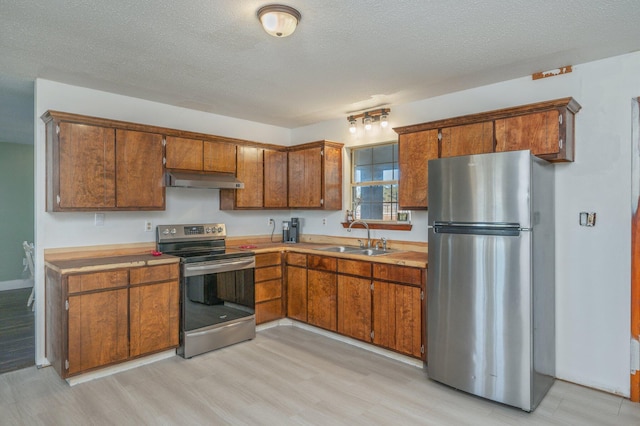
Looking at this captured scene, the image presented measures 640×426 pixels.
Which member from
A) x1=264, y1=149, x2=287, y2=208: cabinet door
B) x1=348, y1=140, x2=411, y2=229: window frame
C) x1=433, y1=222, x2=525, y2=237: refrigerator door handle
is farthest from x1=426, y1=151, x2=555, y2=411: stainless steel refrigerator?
x1=264, y1=149, x2=287, y2=208: cabinet door

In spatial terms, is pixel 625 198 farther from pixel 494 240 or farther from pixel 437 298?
pixel 437 298

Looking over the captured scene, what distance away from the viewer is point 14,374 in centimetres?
→ 318

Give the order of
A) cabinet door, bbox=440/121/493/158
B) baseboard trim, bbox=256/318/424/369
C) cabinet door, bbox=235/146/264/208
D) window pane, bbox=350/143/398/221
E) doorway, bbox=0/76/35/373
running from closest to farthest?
cabinet door, bbox=440/121/493/158, baseboard trim, bbox=256/318/424/369, window pane, bbox=350/143/398/221, cabinet door, bbox=235/146/264/208, doorway, bbox=0/76/35/373

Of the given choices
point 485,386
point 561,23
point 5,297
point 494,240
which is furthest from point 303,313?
point 5,297

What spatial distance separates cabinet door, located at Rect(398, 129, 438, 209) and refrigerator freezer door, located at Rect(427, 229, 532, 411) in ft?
2.28

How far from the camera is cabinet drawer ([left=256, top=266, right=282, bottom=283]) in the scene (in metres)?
4.24

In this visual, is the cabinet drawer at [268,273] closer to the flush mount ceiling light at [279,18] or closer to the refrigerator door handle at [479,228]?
the refrigerator door handle at [479,228]

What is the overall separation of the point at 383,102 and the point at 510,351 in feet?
8.98

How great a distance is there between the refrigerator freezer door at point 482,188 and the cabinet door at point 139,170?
8.64 ft

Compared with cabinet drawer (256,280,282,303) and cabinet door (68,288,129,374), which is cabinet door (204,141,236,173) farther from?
cabinet door (68,288,129,374)

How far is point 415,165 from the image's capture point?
12.0 feet

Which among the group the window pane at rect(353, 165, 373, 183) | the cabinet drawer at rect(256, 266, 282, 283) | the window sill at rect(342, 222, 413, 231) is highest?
the window pane at rect(353, 165, 373, 183)

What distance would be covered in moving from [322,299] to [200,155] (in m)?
2.06

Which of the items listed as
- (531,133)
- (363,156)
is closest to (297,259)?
(363,156)
